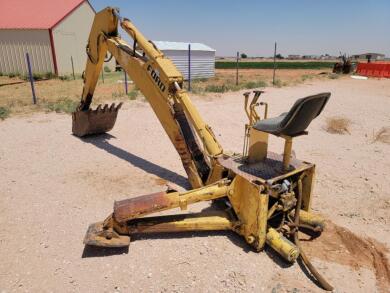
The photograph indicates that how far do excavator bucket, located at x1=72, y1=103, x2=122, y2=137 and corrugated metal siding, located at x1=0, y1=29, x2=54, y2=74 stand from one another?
1527 centimetres

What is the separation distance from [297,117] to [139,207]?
1.67 metres

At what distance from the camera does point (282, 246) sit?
300cm

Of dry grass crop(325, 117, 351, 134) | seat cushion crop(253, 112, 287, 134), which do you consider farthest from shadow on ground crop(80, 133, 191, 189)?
dry grass crop(325, 117, 351, 134)

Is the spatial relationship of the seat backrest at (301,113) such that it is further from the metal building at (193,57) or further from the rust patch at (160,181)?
the metal building at (193,57)

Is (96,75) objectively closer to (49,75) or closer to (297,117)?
(297,117)

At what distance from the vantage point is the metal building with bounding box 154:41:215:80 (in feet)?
64.4

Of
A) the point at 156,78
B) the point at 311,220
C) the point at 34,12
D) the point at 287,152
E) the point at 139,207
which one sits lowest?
the point at 311,220

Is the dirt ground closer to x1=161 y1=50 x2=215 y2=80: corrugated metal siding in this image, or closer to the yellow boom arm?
the yellow boom arm

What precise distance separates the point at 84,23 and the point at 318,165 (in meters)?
21.6

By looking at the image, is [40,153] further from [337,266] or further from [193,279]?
[337,266]

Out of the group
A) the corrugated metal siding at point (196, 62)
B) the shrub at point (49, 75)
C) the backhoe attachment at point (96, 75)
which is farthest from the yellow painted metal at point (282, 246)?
the shrub at point (49, 75)

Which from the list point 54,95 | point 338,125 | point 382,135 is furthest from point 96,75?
point 54,95

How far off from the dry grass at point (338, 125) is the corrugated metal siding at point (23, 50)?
17252 millimetres

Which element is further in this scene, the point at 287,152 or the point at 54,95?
the point at 54,95
